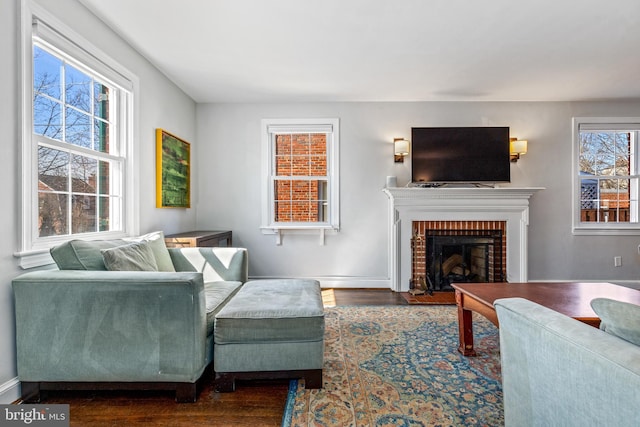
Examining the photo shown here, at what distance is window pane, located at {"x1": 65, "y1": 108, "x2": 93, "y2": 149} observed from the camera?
2125 mm

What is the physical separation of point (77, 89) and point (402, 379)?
287 centimetres

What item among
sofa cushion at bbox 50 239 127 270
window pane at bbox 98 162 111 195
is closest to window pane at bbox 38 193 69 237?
sofa cushion at bbox 50 239 127 270

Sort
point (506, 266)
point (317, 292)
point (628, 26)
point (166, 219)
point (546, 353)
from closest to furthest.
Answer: point (546, 353), point (317, 292), point (628, 26), point (166, 219), point (506, 266)

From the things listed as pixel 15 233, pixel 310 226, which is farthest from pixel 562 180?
pixel 15 233

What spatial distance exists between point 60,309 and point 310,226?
2.76 metres

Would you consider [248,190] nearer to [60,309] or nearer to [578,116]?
[60,309]

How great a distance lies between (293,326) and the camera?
1.71m

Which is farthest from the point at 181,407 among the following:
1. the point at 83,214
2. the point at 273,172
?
the point at 273,172

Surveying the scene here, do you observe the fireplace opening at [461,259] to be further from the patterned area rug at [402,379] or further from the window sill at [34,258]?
the window sill at [34,258]

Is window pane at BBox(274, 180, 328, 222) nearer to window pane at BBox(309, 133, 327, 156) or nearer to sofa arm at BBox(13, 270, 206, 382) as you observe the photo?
window pane at BBox(309, 133, 327, 156)

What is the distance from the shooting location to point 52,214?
200 cm

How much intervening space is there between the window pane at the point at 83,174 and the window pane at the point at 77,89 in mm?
367

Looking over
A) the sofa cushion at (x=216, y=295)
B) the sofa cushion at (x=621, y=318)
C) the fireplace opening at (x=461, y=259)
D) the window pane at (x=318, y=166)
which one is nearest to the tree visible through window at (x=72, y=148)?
the sofa cushion at (x=216, y=295)

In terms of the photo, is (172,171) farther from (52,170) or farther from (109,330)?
(109,330)
